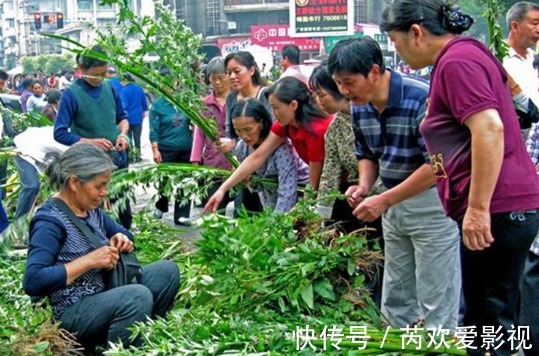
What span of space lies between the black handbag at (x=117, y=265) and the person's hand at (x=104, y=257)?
70 mm

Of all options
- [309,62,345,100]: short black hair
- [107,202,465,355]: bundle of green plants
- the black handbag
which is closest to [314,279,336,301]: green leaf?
[107,202,465,355]: bundle of green plants

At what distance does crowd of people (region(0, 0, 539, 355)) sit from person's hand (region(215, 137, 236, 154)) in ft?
0.07

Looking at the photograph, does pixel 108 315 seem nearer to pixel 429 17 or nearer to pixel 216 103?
pixel 429 17

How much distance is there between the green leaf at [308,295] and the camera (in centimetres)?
403

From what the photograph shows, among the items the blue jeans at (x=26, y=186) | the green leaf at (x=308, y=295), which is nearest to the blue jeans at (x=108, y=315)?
the green leaf at (x=308, y=295)

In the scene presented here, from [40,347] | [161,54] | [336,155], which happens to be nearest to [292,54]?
[161,54]

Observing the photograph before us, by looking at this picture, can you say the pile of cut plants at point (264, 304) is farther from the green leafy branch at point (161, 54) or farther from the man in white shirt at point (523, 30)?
the man in white shirt at point (523, 30)

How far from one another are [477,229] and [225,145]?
332cm

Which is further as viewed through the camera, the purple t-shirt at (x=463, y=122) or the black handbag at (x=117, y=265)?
the black handbag at (x=117, y=265)

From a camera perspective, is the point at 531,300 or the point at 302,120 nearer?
the point at 531,300

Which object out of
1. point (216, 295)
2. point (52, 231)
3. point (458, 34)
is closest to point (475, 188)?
point (458, 34)

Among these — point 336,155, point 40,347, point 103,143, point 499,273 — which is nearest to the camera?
point 499,273

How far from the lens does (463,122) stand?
308 centimetres

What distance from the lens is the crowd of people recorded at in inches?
124
